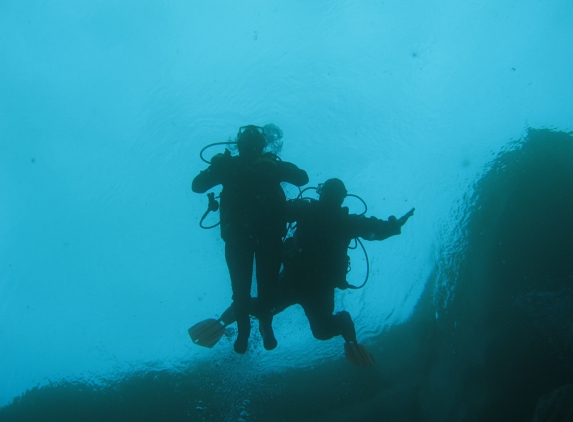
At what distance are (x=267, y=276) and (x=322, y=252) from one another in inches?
44.3

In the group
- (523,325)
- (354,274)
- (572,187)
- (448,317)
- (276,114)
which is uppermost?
(276,114)

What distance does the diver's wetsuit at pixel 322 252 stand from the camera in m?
5.15

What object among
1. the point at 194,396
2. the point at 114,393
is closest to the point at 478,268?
the point at 194,396

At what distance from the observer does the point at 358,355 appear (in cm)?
529

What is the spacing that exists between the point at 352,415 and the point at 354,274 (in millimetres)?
7427

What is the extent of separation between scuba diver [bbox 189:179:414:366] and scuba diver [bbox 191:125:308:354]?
0.57 metres

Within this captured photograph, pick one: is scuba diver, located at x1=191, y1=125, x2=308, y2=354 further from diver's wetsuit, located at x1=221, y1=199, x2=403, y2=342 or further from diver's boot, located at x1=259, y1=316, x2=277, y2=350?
diver's wetsuit, located at x1=221, y1=199, x2=403, y2=342

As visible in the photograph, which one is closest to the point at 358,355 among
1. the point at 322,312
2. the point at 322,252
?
the point at 322,312

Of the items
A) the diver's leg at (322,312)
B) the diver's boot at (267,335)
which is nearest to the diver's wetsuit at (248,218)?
the diver's boot at (267,335)

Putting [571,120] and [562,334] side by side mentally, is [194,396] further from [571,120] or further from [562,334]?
[571,120]

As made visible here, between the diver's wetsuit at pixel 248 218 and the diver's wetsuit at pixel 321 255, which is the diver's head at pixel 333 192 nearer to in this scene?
the diver's wetsuit at pixel 321 255

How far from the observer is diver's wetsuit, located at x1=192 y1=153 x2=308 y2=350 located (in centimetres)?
442

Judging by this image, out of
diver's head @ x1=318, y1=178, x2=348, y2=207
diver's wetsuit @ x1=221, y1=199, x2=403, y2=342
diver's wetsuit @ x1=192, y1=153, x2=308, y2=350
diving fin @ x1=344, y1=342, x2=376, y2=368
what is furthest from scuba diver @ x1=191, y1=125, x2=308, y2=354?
diving fin @ x1=344, y1=342, x2=376, y2=368

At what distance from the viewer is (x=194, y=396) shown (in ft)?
43.1
